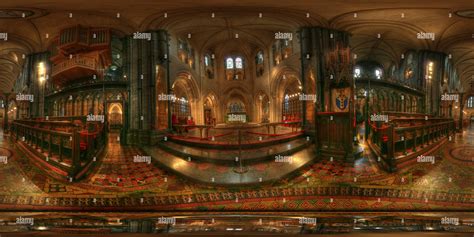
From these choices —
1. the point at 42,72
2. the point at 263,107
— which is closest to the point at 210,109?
the point at 263,107

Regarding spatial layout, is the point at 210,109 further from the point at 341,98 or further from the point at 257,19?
the point at 341,98

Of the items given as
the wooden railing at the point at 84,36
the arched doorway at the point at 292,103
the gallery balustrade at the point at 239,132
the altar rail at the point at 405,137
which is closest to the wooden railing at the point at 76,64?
the wooden railing at the point at 84,36

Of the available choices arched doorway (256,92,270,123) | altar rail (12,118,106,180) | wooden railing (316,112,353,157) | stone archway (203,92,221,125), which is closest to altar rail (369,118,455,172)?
wooden railing (316,112,353,157)

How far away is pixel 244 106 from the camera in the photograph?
1.50 meters

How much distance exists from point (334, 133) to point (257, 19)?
3.31 feet

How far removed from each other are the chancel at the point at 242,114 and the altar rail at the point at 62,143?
0.01 metres

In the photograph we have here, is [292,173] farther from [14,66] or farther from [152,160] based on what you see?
[14,66]

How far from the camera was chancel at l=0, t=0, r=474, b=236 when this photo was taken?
5.13ft

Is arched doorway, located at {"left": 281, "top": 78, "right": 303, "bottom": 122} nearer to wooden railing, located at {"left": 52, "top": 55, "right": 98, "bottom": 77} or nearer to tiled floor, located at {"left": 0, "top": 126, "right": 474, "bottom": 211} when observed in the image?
tiled floor, located at {"left": 0, "top": 126, "right": 474, "bottom": 211}

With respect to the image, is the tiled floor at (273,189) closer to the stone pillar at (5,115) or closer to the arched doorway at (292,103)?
the arched doorway at (292,103)

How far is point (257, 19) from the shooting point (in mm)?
1681

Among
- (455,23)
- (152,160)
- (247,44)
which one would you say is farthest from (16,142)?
(455,23)

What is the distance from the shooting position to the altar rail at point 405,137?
1.62 meters

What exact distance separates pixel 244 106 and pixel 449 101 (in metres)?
1.58
